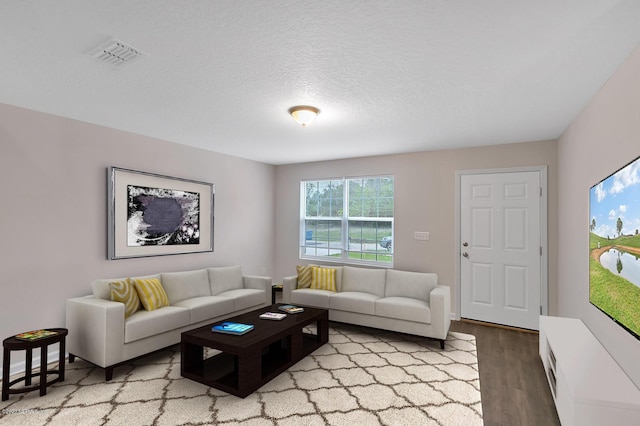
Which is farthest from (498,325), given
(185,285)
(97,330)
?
(97,330)

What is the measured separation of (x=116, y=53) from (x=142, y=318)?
2295 mm

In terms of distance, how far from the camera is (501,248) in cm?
441

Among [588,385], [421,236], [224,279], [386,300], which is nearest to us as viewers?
[588,385]

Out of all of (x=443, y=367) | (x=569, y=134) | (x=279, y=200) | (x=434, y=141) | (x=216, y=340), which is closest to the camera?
(x=216, y=340)

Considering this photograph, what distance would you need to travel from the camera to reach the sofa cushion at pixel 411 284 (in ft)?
14.0

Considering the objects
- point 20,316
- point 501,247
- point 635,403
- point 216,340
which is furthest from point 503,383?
point 20,316

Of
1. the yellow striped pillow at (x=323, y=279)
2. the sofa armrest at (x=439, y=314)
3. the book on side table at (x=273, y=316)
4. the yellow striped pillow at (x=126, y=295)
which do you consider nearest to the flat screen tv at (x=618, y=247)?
the sofa armrest at (x=439, y=314)

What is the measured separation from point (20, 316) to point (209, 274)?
193 centimetres

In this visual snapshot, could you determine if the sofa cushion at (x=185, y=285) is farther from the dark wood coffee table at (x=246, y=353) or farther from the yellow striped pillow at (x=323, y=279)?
the yellow striped pillow at (x=323, y=279)

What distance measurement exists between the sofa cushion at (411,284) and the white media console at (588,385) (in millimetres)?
1684

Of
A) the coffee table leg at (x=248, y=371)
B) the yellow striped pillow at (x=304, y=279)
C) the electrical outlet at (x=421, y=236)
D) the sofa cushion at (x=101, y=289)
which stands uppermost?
the electrical outlet at (x=421, y=236)

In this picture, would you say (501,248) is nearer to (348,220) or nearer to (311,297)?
(348,220)

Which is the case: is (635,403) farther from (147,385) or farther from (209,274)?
(209,274)

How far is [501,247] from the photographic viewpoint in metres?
4.41
